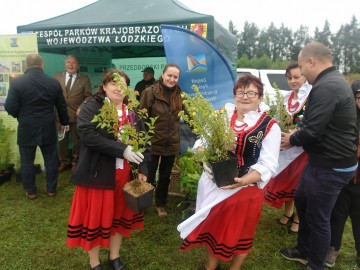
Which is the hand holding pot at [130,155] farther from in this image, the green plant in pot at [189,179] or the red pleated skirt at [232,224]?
the green plant in pot at [189,179]

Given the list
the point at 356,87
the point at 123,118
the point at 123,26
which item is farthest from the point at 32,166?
the point at 356,87

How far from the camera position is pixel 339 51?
213 ft

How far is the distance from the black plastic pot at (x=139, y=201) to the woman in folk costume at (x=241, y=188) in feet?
1.00

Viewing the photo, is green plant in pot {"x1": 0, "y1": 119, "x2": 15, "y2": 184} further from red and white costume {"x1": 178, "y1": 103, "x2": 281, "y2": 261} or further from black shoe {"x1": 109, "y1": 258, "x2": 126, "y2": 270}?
red and white costume {"x1": 178, "y1": 103, "x2": 281, "y2": 261}

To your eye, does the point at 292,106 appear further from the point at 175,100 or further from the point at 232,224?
the point at 232,224

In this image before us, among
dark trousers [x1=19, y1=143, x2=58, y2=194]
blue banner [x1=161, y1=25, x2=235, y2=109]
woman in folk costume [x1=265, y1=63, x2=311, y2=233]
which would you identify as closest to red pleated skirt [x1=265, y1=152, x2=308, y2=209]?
woman in folk costume [x1=265, y1=63, x2=311, y2=233]

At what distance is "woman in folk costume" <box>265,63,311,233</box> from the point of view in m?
3.12

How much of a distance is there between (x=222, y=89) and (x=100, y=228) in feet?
8.63

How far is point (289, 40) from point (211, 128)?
3032 inches

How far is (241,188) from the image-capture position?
222 centimetres

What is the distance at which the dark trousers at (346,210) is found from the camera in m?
2.62

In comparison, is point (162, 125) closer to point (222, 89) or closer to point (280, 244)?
point (222, 89)

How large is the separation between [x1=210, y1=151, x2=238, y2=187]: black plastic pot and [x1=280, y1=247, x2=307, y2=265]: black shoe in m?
1.43

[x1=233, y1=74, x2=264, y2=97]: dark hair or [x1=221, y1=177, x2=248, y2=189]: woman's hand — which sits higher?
[x1=233, y1=74, x2=264, y2=97]: dark hair
